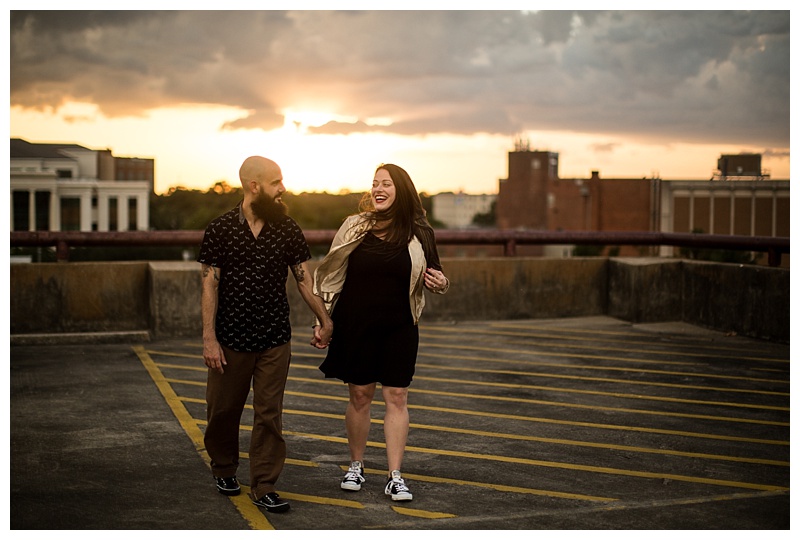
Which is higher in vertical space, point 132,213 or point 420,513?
point 132,213

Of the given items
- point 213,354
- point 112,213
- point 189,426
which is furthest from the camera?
point 112,213

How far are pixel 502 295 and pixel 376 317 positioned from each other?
785 centimetres

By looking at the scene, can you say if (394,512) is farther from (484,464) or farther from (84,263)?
(84,263)

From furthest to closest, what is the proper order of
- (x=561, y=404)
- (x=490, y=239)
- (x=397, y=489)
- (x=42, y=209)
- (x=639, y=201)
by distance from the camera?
1. (x=42, y=209)
2. (x=639, y=201)
3. (x=490, y=239)
4. (x=561, y=404)
5. (x=397, y=489)

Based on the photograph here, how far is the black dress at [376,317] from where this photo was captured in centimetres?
582

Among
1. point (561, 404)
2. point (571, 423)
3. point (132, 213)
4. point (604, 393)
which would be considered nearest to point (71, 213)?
point (132, 213)

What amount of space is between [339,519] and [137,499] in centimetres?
112

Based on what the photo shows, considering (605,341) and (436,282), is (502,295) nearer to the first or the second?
(605,341)

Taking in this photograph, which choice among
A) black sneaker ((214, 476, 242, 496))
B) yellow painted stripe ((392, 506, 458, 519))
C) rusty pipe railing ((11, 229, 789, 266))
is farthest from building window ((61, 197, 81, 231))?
yellow painted stripe ((392, 506, 458, 519))

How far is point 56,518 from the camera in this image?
17.0 ft

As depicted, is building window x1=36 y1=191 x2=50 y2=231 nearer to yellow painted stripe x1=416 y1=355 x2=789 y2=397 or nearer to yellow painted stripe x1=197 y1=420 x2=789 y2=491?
yellow painted stripe x1=416 y1=355 x2=789 y2=397

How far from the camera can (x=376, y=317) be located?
5820 mm

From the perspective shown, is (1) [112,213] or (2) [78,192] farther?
(1) [112,213]

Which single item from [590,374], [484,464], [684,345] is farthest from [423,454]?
[684,345]
